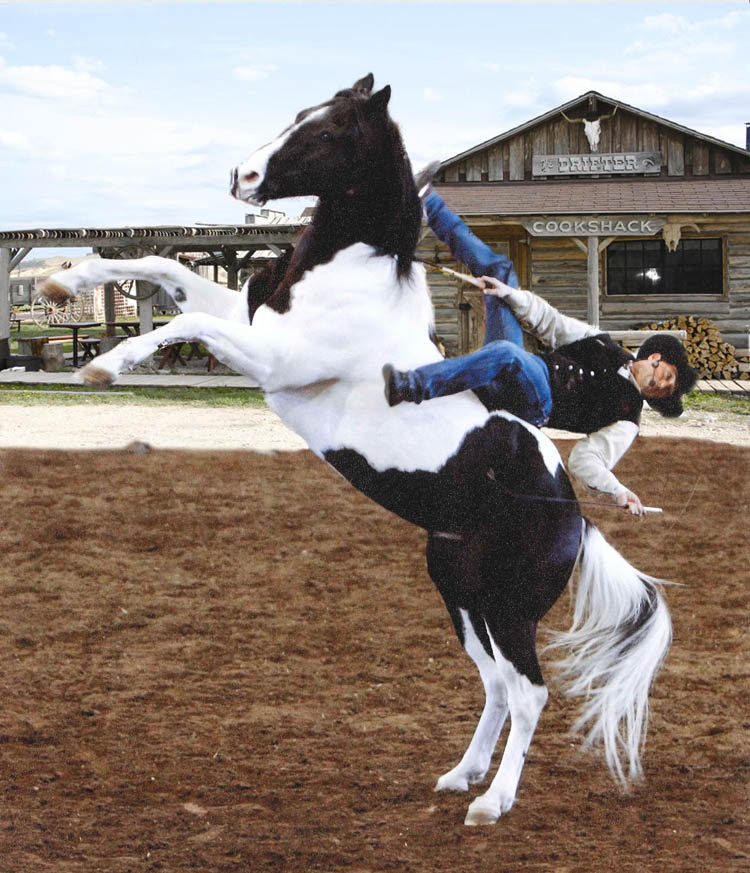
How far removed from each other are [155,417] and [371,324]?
8050 mm

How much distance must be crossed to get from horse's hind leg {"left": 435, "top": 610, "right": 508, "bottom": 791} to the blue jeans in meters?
0.66

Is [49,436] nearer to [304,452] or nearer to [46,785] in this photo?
[304,452]

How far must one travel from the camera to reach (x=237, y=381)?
371 inches

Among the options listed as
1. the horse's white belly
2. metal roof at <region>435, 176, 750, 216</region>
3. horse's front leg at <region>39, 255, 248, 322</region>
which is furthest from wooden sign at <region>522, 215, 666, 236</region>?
metal roof at <region>435, 176, 750, 216</region>

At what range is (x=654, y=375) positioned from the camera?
2.87 m

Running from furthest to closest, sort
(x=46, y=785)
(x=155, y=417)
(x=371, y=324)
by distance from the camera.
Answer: (x=155, y=417) → (x=46, y=785) → (x=371, y=324)

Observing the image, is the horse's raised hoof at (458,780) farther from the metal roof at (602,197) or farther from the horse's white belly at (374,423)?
the metal roof at (602,197)

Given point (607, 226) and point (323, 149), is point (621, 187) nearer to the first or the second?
point (607, 226)

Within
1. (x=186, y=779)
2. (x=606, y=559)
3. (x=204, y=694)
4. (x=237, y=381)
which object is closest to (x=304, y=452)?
(x=237, y=381)

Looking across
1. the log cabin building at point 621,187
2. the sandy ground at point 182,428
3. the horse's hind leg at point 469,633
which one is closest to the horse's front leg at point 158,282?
the horse's hind leg at point 469,633

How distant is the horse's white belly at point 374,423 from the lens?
264 centimetres

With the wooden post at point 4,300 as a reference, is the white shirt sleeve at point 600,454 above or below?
below

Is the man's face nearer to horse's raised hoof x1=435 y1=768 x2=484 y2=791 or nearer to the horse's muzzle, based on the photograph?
the horse's muzzle

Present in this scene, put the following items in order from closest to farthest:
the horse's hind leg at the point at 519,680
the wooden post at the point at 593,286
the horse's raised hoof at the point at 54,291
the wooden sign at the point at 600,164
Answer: the horse's raised hoof at the point at 54,291 < the horse's hind leg at the point at 519,680 < the wooden post at the point at 593,286 < the wooden sign at the point at 600,164
